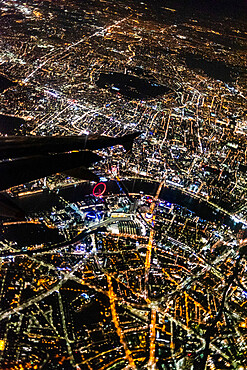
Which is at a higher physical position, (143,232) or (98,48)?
(98,48)

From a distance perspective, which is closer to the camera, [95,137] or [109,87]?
[95,137]

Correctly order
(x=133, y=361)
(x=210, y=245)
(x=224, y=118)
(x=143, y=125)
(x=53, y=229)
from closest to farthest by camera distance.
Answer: (x=133, y=361), (x=53, y=229), (x=210, y=245), (x=143, y=125), (x=224, y=118)

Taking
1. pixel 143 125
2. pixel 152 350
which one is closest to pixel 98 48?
pixel 143 125

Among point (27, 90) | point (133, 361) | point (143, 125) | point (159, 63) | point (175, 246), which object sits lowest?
point (133, 361)

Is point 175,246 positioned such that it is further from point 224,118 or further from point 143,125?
point 224,118

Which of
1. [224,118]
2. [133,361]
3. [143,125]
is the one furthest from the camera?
[224,118]

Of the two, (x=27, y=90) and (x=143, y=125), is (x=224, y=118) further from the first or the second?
(x=27, y=90)

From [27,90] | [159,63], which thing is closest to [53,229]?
[27,90]
